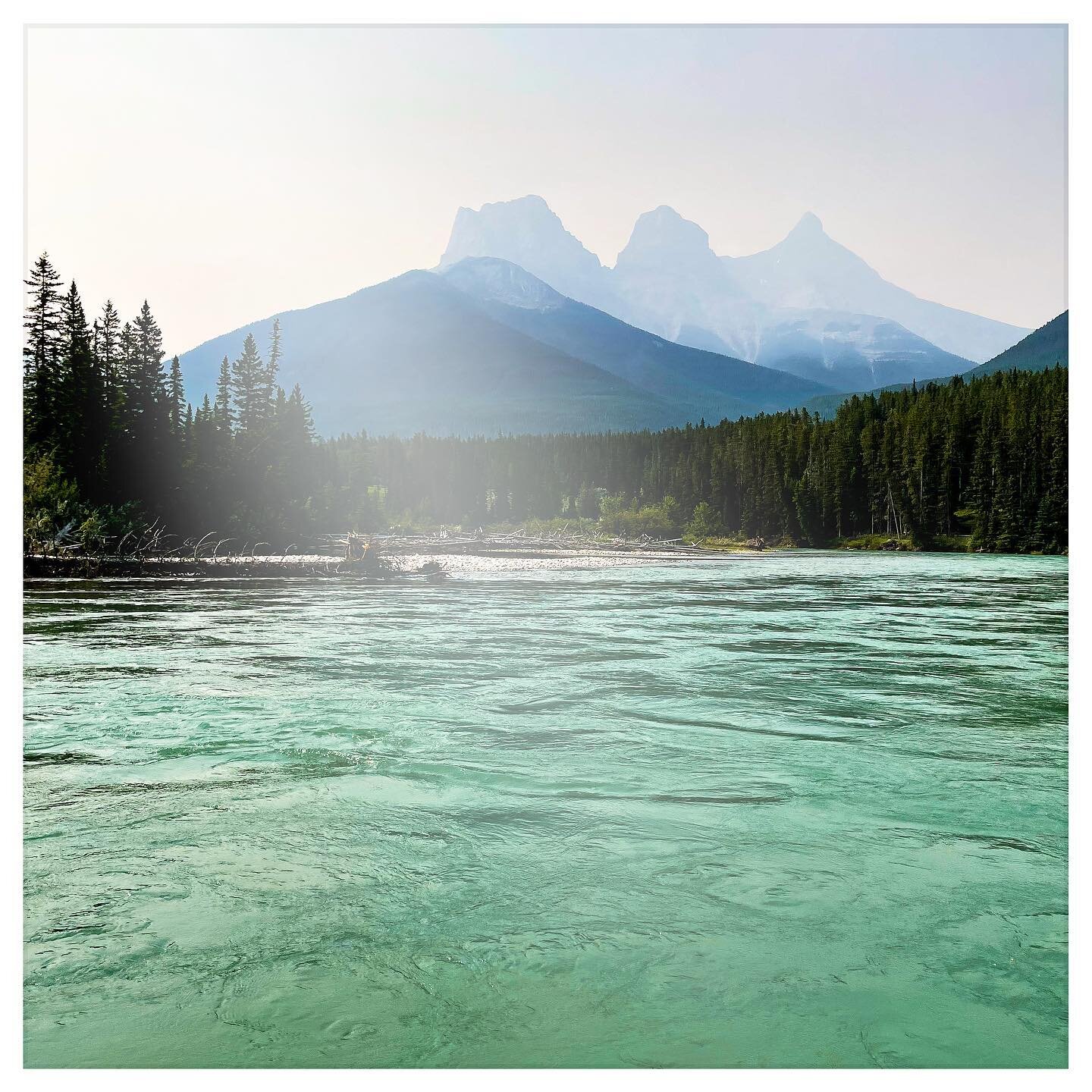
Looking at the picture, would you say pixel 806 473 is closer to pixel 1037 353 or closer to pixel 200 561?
pixel 1037 353

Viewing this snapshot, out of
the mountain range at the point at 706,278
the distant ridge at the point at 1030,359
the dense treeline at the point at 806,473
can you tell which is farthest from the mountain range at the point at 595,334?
the dense treeline at the point at 806,473

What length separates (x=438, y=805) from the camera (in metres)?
4.57

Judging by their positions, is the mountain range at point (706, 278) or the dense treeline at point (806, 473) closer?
the mountain range at point (706, 278)

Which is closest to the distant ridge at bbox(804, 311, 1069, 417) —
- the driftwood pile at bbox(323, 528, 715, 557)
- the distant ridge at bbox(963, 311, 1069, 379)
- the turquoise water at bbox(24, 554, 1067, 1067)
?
the distant ridge at bbox(963, 311, 1069, 379)

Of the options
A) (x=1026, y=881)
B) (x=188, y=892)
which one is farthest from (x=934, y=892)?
(x=188, y=892)

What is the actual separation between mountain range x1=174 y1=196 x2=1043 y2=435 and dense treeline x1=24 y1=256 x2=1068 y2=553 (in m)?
2.17

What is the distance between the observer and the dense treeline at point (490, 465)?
1257 centimetres

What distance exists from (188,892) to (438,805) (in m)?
1.44

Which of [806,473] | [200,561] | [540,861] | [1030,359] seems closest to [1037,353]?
[1030,359]

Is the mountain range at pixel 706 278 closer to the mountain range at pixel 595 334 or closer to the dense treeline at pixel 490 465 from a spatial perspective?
the mountain range at pixel 595 334

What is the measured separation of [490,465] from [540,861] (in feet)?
191

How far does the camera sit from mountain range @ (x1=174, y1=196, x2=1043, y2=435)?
33.0ft

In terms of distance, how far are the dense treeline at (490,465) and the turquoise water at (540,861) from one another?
4.47m

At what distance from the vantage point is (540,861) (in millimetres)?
3830
